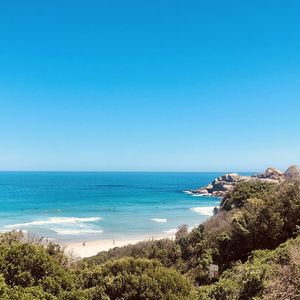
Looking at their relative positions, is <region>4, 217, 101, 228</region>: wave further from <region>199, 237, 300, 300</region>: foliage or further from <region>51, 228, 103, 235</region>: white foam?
<region>199, 237, 300, 300</region>: foliage

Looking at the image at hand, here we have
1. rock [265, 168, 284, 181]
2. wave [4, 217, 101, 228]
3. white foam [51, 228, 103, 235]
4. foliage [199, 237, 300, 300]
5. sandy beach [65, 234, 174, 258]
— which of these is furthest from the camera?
rock [265, 168, 284, 181]

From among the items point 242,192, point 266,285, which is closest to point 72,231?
point 242,192

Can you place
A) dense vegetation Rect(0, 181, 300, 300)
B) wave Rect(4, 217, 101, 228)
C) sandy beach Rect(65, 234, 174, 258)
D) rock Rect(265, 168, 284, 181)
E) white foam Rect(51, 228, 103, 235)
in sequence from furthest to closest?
1. rock Rect(265, 168, 284, 181)
2. wave Rect(4, 217, 101, 228)
3. white foam Rect(51, 228, 103, 235)
4. sandy beach Rect(65, 234, 174, 258)
5. dense vegetation Rect(0, 181, 300, 300)

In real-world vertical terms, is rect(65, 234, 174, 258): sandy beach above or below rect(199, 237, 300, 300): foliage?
below

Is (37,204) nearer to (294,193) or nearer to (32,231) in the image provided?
(32,231)

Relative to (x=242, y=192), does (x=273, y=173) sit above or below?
above

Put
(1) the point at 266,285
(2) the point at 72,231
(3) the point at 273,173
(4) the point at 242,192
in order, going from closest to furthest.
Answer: (1) the point at 266,285
(4) the point at 242,192
(2) the point at 72,231
(3) the point at 273,173

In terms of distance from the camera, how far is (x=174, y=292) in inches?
382

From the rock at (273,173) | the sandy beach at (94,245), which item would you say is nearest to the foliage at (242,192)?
the sandy beach at (94,245)

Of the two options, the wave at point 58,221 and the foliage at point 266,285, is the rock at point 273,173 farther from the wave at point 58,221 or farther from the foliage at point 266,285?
the foliage at point 266,285

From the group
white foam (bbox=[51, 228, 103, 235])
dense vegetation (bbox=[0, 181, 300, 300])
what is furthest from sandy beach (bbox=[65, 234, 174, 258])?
dense vegetation (bbox=[0, 181, 300, 300])

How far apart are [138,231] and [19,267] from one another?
121 feet

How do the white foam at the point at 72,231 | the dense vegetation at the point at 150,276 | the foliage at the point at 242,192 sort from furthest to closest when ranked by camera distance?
the white foam at the point at 72,231 → the foliage at the point at 242,192 → the dense vegetation at the point at 150,276

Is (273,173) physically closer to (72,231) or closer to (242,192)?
(242,192)
